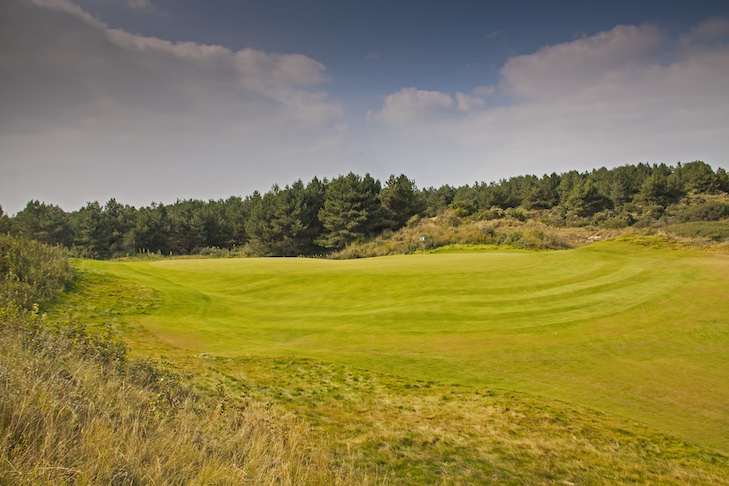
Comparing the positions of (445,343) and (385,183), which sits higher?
(385,183)

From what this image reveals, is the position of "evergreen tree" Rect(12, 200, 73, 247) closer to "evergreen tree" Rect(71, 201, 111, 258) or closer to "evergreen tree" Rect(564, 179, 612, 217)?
"evergreen tree" Rect(71, 201, 111, 258)

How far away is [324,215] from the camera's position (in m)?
48.4

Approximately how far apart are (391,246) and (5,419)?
109ft

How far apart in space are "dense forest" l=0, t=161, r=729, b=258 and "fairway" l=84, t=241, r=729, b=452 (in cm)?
2786

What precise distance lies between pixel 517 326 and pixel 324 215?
40.8 m

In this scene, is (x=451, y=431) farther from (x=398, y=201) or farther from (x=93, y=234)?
(x=93, y=234)

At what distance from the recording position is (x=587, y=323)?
9234mm

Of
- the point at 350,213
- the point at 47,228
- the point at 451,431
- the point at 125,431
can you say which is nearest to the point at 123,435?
the point at 125,431

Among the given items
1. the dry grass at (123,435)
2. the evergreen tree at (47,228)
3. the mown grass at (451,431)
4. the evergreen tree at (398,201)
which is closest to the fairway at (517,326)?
the mown grass at (451,431)

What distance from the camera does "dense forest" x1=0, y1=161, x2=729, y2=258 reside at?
149 ft

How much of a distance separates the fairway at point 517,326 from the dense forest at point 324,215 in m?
27.9

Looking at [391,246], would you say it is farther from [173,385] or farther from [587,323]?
[173,385]

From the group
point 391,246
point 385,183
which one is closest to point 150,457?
point 391,246

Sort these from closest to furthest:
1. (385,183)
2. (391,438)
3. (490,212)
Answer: (391,438) < (490,212) < (385,183)
